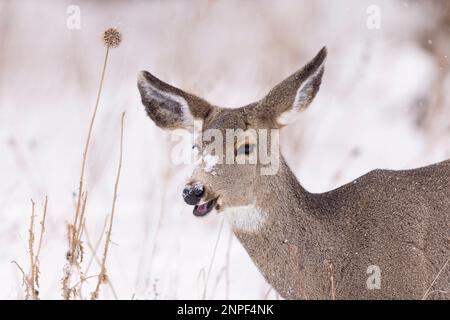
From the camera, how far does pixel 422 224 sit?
4195mm

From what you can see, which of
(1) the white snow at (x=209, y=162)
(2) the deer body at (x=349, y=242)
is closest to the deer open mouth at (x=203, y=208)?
(1) the white snow at (x=209, y=162)

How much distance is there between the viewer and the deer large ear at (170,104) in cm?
420

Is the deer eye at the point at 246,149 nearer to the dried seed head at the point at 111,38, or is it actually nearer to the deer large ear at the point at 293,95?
the deer large ear at the point at 293,95

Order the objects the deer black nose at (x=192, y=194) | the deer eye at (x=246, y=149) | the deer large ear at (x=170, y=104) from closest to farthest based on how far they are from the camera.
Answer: the deer black nose at (x=192, y=194) → the deer eye at (x=246, y=149) → the deer large ear at (x=170, y=104)

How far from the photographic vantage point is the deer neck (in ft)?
13.4

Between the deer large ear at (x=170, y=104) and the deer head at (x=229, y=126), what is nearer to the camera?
the deer head at (x=229, y=126)

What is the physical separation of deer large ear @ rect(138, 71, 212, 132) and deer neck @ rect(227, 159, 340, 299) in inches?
18.4

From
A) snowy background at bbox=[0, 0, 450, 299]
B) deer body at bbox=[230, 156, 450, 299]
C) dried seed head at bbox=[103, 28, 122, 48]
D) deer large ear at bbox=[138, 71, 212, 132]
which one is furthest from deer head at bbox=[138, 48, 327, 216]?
snowy background at bbox=[0, 0, 450, 299]

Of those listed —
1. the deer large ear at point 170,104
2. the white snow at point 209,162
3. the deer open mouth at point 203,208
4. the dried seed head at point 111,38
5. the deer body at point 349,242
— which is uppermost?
the dried seed head at point 111,38

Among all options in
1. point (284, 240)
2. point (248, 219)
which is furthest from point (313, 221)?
point (248, 219)

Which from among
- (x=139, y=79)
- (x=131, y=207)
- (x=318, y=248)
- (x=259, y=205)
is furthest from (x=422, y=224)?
(x=131, y=207)

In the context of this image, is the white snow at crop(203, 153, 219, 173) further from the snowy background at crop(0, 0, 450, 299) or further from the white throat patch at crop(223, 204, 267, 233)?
the snowy background at crop(0, 0, 450, 299)

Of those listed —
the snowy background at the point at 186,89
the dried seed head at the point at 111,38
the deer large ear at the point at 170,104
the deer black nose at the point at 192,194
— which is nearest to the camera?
the deer black nose at the point at 192,194
